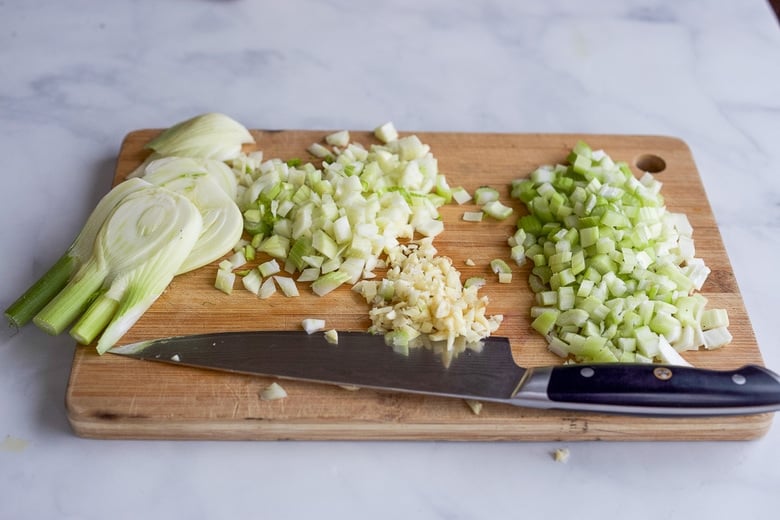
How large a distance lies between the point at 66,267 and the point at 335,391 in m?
0.71

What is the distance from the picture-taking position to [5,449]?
77.0 inches

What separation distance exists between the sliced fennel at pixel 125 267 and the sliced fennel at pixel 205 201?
0.11 feet

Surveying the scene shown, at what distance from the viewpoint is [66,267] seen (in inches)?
84.4

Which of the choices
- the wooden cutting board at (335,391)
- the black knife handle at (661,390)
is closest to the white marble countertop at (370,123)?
the wooden cutting board at (335,391)

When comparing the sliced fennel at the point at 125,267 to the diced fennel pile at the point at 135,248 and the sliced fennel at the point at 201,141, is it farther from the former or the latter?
the sliced fennel at the point at 201,141

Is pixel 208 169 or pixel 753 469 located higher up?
pixel 208 169

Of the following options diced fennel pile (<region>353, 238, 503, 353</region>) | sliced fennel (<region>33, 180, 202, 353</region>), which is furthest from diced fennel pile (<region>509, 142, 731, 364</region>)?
sliced fennel (<region>33, 180, 202, 353</region>)

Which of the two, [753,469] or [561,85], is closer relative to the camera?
[753,469]

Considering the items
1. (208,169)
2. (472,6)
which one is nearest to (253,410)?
(208,169)

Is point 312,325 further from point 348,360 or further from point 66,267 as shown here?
point 66,267

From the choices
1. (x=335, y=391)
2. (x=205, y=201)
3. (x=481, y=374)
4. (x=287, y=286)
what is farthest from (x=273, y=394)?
(x=205, y=201)

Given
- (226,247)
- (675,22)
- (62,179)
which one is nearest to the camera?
(226,247)

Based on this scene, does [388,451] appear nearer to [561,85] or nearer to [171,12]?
[561,85]

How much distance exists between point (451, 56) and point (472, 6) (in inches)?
11.6
